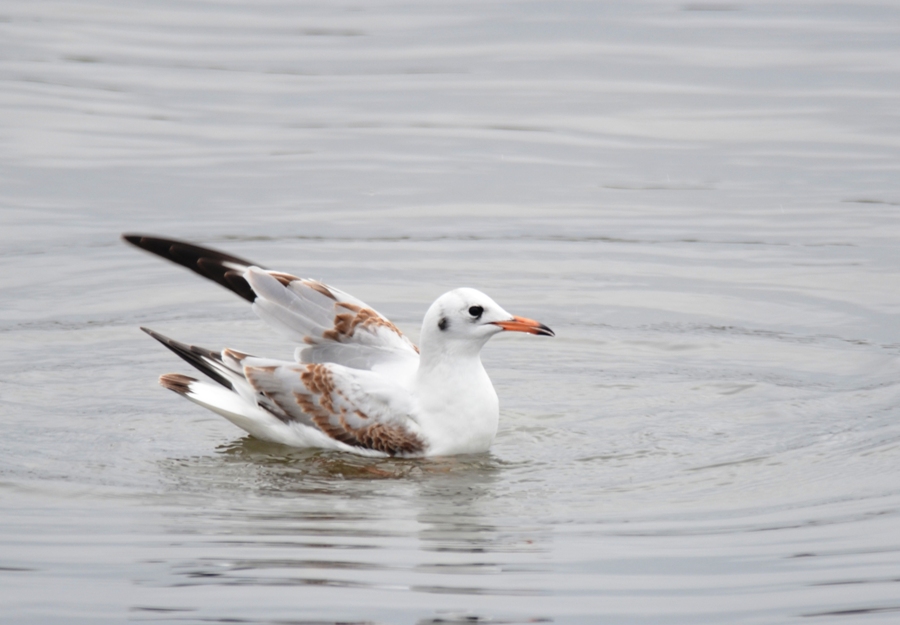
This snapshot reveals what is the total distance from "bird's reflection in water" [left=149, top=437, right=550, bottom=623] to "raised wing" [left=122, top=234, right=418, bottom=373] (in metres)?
0.69

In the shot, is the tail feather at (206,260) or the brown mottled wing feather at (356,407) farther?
the tail feather at (206,260)

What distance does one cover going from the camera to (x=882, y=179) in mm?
15734

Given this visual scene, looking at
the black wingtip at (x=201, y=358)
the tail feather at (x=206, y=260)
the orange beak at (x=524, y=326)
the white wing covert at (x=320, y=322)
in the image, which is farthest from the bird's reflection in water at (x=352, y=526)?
the tail feather at (x=206, y=260)

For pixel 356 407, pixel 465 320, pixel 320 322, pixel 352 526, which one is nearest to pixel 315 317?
pixel 320 322

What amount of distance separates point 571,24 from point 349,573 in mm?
16167

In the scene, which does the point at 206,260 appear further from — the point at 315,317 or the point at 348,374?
the point at 348,374

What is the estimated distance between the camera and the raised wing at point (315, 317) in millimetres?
10016

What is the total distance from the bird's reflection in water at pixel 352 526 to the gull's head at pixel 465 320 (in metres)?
0.73

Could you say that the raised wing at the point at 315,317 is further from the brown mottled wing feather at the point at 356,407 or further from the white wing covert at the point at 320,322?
the brown mottled wing feather at the point at 356,407

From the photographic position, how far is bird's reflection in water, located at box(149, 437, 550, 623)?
7.10 metres

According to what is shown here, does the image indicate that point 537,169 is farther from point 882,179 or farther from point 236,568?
point 236,568

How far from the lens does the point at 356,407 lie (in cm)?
963

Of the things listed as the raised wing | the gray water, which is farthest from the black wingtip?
the raised wing

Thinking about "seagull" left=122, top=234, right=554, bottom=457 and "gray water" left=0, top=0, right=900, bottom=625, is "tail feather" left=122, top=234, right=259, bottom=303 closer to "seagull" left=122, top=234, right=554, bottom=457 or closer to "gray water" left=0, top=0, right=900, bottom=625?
"seagull" left=122, top=234, right=554, bottom=457
